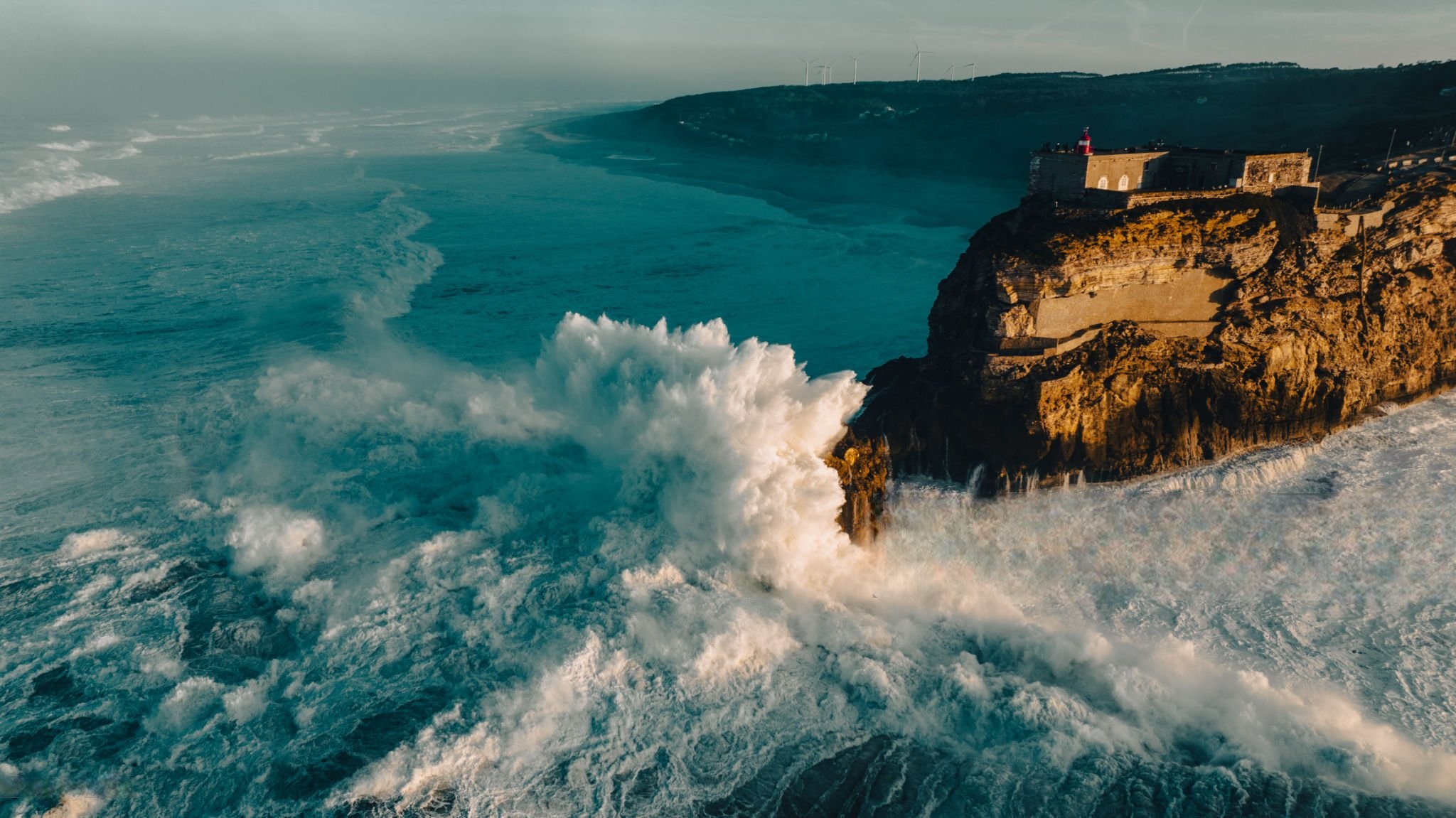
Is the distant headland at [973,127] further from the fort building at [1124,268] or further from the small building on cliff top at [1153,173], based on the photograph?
the fort building at [1124,268]

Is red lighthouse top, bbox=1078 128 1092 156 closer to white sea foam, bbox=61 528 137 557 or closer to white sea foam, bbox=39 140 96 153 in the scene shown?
white sea foam, bbox=61 528 137 557

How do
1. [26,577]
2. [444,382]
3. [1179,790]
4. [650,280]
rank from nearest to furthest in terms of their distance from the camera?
[1179,790] → [26,577] → [444,382] → [650,280]

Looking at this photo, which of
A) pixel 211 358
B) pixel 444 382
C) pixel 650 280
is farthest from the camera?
pixel 650 280

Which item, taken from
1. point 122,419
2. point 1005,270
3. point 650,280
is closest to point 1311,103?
point 650,280

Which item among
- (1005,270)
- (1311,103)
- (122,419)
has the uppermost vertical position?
(1311,103)

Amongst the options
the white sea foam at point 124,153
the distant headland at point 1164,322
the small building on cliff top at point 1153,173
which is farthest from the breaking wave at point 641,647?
the white sea foam at point 124,153

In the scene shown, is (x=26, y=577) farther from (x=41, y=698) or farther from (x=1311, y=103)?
(x=1311, y=103)

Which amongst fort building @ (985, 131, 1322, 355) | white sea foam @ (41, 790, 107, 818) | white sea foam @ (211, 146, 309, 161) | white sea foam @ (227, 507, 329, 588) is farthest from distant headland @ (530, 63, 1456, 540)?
white sea foam @ (211, 146, 309, 161)

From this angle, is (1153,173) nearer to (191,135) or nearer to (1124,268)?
(1124,268)
